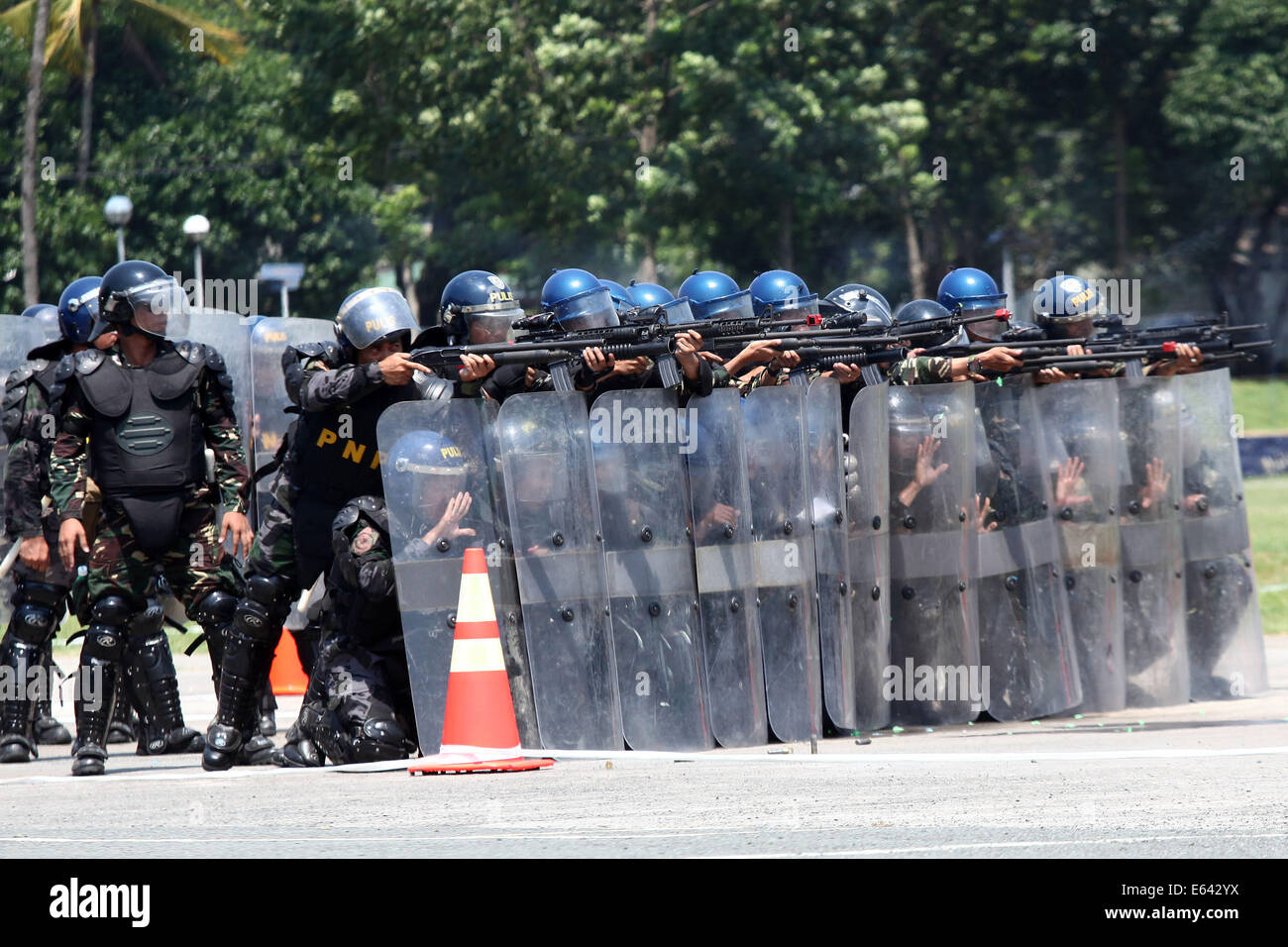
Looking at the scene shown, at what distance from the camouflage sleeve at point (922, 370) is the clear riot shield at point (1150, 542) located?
3.47 feet

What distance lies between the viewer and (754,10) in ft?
105

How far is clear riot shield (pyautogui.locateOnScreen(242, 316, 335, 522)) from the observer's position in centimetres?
1152

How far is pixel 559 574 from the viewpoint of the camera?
25.5ft

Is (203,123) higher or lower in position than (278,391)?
higher

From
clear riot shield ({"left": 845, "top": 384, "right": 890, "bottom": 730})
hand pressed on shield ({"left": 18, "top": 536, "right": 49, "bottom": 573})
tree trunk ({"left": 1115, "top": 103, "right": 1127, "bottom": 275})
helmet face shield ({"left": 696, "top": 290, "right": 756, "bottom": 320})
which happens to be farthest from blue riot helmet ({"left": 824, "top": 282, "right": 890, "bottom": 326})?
tree trunk ({"left": 1115, "top": 103, "right": 1127, "bottom": 275})

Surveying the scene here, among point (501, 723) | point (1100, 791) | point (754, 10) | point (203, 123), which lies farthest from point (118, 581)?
point (203, 123)

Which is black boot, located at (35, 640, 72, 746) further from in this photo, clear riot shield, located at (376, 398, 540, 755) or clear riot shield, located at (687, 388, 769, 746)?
clear riot shield, located at (687, 388, 769, 746)

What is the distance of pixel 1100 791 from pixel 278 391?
6.81 metres

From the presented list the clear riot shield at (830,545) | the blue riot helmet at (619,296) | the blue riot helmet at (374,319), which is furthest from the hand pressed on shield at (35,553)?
the clear riot shield at (830,545)

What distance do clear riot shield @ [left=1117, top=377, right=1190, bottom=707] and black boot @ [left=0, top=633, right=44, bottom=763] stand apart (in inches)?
210

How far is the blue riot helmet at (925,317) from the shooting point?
916 cm

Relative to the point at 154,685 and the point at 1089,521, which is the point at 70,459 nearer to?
Result: the point at 154,685

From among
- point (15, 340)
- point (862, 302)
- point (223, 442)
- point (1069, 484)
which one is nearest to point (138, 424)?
point (223, 442)

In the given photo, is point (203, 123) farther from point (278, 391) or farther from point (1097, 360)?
point (1097, 360)
